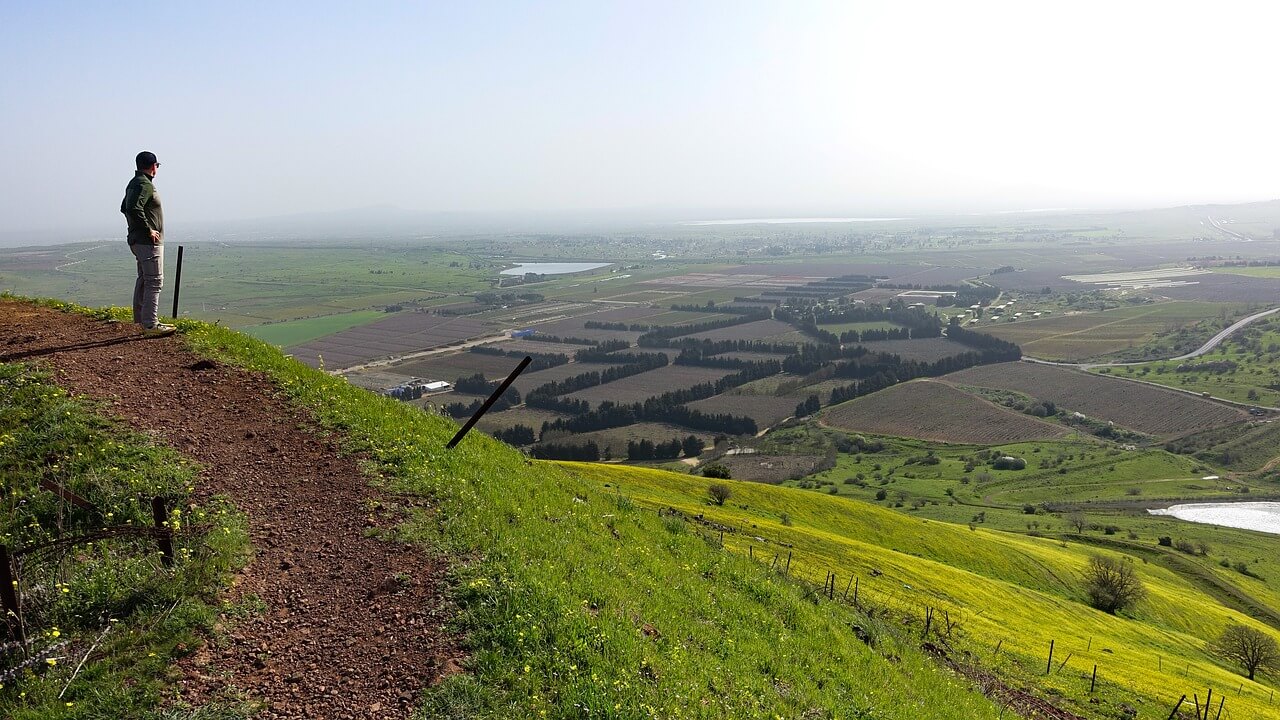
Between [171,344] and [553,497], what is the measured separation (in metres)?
12.9

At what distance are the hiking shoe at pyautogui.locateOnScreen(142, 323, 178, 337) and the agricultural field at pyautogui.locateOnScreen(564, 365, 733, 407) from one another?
11297 centimetres

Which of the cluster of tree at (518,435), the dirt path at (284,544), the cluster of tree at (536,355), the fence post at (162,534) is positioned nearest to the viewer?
the dirt path at (284,544)

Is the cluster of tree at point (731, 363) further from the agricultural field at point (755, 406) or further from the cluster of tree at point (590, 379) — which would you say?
the agricultural field at point (755, 406)

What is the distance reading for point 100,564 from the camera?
1033 cm

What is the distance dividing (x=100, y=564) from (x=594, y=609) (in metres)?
8.04

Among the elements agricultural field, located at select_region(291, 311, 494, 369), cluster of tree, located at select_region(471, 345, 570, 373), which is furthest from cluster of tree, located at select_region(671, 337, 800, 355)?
agricultural field, located at select_region(291, 311, 494, 369)

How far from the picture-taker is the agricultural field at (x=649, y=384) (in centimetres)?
13988

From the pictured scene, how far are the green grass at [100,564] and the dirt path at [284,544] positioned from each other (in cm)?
49

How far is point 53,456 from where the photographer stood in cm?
1314

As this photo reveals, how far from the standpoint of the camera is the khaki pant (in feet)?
63.5

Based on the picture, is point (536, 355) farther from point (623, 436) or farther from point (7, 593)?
point (7, 593)

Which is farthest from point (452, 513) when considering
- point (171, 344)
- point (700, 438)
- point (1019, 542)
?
point (700, 438)

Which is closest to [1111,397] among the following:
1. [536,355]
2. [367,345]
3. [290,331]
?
[536,355]

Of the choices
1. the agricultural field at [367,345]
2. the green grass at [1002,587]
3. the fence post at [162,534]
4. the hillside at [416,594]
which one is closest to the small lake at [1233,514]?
the green grass at [1002,587]
